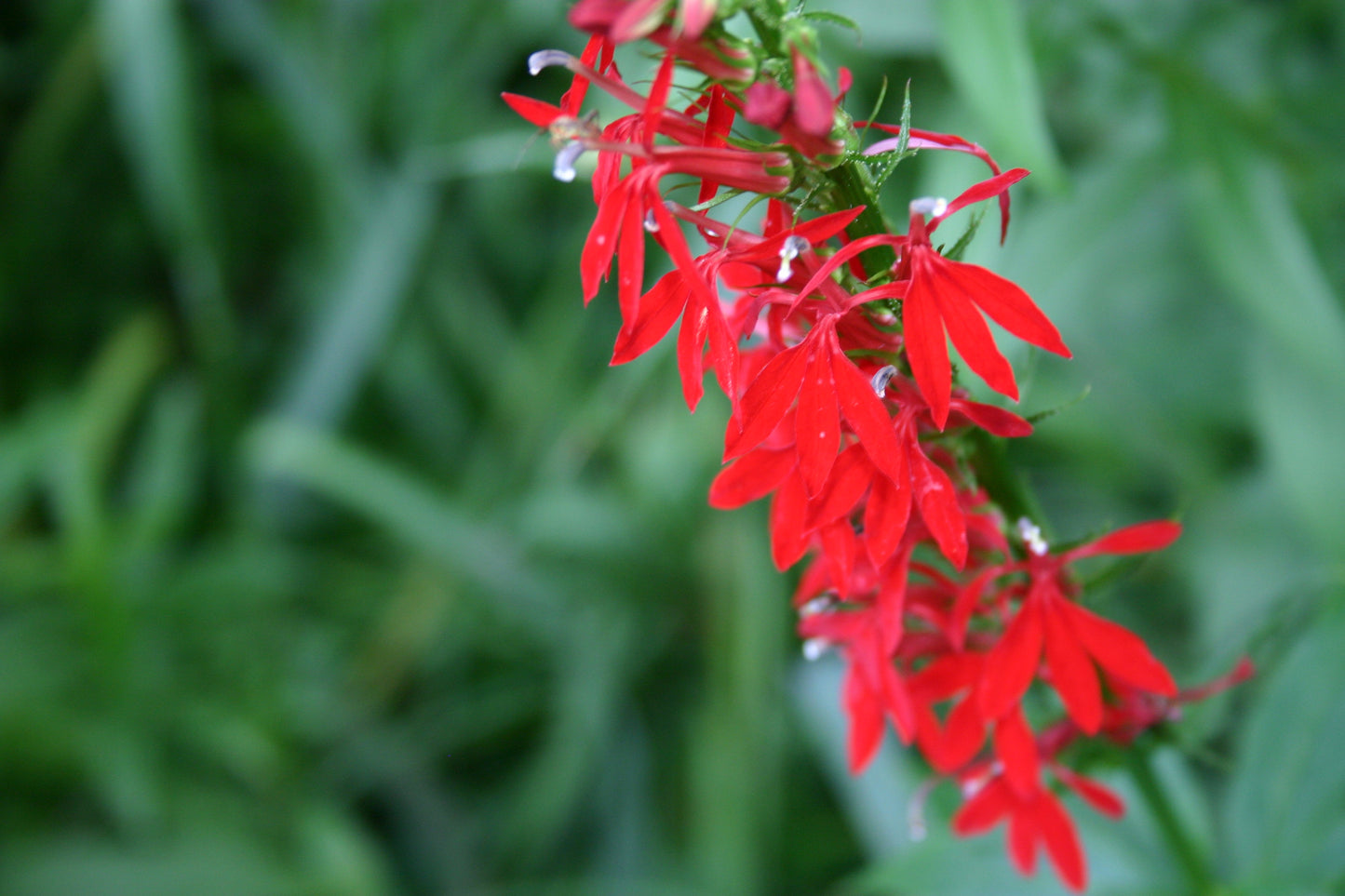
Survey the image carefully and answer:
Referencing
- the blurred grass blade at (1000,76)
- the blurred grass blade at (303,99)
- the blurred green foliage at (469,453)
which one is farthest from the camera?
the blurred grass blade at (303,99)

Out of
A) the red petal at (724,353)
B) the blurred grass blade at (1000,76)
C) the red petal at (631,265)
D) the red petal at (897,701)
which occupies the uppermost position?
the blurred grass blade at (1000,76)

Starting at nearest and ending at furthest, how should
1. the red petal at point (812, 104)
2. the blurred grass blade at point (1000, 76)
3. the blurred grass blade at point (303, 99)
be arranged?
the red petal at point (812, 104) < the blurred grass blade at point (1000, 76) < the blurred grass blade at point (303, 99)

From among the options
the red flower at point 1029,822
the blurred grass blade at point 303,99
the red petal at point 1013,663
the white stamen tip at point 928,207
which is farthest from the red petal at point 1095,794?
the blurred grass blade at point 303,99

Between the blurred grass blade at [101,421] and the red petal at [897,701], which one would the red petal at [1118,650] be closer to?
the red petal at [897,701]

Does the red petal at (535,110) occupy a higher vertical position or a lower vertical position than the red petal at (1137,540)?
higher

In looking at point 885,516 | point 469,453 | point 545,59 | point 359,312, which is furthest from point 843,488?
point 469,453

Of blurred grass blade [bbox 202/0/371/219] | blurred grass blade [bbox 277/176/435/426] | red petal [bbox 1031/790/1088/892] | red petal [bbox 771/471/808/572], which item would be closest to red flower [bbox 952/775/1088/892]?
red petal [bbox 1031/790/1088/892]

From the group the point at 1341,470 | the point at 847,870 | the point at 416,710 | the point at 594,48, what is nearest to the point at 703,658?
the point at 847,870
